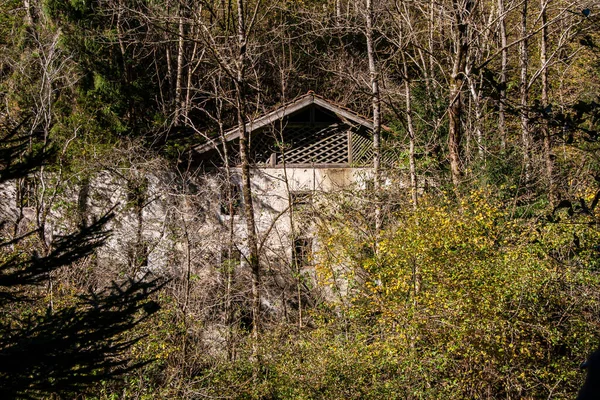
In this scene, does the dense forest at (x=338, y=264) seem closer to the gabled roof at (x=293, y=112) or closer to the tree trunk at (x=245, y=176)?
the tree trunk at (x=245, y=176)

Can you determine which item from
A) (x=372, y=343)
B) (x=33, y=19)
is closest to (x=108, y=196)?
(x=33, y=19)

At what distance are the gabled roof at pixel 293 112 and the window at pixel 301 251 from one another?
3242 millimetres

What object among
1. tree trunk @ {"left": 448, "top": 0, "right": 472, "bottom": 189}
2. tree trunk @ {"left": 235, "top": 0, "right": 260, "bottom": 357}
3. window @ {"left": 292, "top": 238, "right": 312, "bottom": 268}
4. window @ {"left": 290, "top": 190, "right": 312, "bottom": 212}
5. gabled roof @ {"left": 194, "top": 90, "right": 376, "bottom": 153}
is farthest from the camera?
gabled roof @ {"left": 194, "top": 90, "right": 376, "bottom": 153}

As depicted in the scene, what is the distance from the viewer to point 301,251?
53.6 ft

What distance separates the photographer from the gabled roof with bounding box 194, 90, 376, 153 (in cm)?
1641

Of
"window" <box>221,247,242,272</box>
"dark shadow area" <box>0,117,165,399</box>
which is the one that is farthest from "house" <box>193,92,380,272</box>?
"dark shadow area" <box>0,117,165,399</box>

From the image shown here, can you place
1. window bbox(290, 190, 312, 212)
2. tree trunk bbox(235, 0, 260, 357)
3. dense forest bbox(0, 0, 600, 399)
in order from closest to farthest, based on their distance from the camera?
Answer: dense forest bbox(0, 0, 600, 399), tree trunk bbox(235, 0, 260, 357), window bbox(290, 190, 312, 212)

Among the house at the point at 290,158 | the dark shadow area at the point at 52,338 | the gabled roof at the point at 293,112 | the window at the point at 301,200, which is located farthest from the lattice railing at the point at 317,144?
the dark shadow area at the point at 52,338

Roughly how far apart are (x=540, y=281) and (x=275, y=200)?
8401mm

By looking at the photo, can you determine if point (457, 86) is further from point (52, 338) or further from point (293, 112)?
point (52, 338)

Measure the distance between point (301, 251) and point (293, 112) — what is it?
373 cm

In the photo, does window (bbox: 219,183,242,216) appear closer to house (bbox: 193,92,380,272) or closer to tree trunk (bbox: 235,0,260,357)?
house (bbox: 193,92,380,272)

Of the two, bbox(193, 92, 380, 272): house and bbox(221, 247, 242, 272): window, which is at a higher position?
bbox(193, 92, 380, 272): house

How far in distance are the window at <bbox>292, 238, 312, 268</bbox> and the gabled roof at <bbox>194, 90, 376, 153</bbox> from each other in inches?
128
